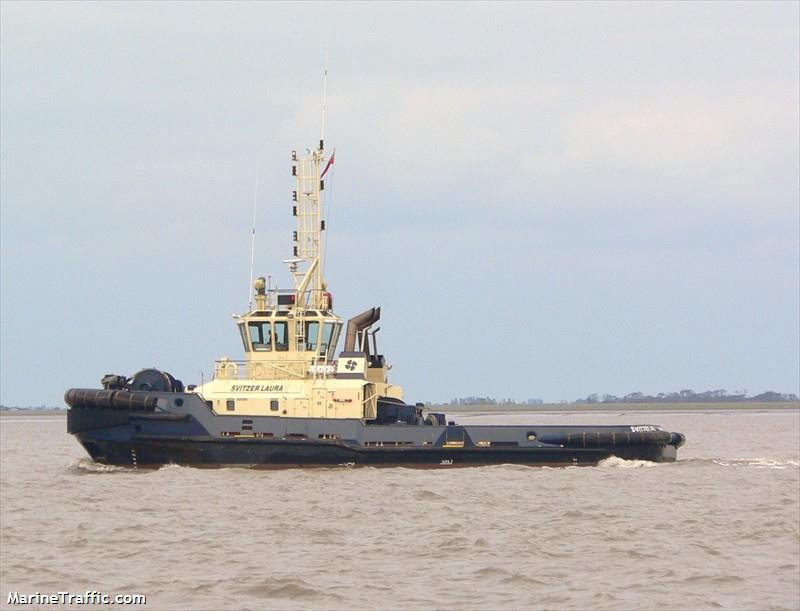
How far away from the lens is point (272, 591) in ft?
46.2

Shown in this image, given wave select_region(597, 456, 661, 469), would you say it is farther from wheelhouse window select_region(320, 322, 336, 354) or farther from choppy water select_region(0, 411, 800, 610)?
wheelhouse window select_region(320, 322, 336, 354)

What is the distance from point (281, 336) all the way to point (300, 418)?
7.72 ft

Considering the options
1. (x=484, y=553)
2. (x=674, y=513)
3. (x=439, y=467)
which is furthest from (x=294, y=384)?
(x=484, y=553)

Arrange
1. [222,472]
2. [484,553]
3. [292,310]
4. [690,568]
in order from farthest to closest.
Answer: [292,310]
[222,472]
[484,553]
[690,568]

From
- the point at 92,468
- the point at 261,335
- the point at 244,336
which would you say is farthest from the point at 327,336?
the point at 92,468

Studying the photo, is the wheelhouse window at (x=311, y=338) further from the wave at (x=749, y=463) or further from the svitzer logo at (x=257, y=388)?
the wave at (x=749, y=463)

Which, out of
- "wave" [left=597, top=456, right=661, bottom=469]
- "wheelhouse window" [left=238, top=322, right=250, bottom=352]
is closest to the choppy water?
"wave" [left=597, top=456, right=661, bottom=469]

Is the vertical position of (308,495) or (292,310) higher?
(292,310)

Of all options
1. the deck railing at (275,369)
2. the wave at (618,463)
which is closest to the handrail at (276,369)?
the deck railing at (275,369)

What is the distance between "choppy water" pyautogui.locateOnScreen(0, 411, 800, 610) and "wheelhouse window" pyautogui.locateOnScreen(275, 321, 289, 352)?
10.9 ft

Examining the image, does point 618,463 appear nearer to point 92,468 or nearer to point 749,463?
point 749,463

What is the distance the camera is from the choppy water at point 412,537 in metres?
14.0

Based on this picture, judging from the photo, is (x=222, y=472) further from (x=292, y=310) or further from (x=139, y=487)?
(x=292, y=310)

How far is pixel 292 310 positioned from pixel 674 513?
1201cm
